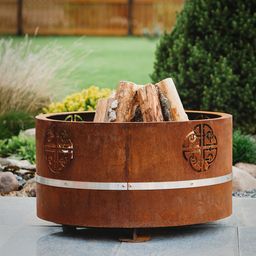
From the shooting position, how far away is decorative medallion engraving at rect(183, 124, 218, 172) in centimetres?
625

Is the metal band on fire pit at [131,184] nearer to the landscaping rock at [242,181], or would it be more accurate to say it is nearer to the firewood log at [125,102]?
the firewood log at [125,102]

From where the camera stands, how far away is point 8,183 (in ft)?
28.6

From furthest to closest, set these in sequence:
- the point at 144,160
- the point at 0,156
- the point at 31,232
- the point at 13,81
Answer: the point at 13,81 < the point at 0,156 < the point at 31,232 < the point at 144,160

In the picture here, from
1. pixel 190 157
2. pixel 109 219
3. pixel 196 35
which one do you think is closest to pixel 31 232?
pixel 109 219

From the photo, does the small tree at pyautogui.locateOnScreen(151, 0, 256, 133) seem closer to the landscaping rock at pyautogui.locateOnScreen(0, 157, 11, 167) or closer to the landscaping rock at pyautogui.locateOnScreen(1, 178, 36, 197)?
the landscaping rock at pyautogui.locateOnScreen(0, 157, 11, 167)

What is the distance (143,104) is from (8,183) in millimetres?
2639

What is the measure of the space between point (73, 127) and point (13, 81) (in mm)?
6924

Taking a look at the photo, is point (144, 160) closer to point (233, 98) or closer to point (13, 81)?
point (233, 98)

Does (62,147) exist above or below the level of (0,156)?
above

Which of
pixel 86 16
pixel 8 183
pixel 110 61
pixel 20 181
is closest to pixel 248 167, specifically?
pixel 20 181

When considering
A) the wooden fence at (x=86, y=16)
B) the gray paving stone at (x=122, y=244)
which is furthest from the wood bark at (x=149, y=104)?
the wooden fence at (x=86, y=16)

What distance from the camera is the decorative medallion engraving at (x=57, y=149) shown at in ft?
20.6

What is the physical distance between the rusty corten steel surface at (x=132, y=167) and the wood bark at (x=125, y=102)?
16.9 inches

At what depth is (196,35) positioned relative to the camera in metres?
11.4
